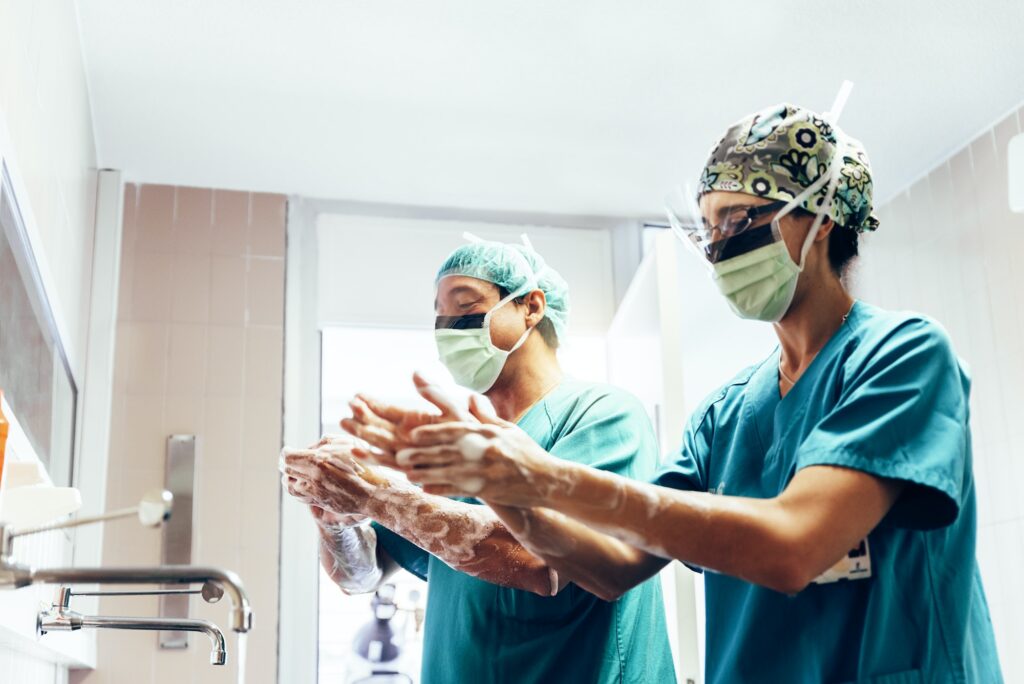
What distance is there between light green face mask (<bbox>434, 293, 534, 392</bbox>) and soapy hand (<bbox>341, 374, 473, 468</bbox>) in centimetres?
73

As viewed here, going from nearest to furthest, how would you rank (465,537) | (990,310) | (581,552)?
(581,552), (465,537), (990,310)

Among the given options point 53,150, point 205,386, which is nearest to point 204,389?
point 205,386

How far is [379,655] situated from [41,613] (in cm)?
141

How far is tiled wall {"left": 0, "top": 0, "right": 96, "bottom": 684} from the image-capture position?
1.68 meters

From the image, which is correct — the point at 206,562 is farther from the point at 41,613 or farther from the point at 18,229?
the point at 18,229

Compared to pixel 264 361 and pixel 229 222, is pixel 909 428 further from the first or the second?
pixel 229 222

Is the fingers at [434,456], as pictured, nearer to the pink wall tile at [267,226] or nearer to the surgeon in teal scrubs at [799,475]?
the surgeon in teal scrubs at [799,475]

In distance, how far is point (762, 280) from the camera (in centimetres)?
129

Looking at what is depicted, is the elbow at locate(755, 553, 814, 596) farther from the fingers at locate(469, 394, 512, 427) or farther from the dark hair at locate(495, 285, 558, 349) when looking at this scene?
the dark hair at locate(495, 285, 558, 349)

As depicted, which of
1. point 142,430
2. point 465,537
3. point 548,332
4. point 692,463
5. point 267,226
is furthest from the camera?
point 267,226

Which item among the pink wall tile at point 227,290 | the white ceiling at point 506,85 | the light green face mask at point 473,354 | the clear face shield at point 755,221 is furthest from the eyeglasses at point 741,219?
the pink wall tile at point 227,290

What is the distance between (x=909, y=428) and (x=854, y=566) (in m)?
0.16

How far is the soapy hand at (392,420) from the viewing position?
41.1 inches

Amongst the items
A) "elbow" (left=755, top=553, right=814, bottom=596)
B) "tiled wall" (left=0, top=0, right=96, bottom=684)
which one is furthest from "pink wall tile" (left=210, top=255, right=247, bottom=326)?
"elbow" (left=755, top=553, right=814, bottom=596)
